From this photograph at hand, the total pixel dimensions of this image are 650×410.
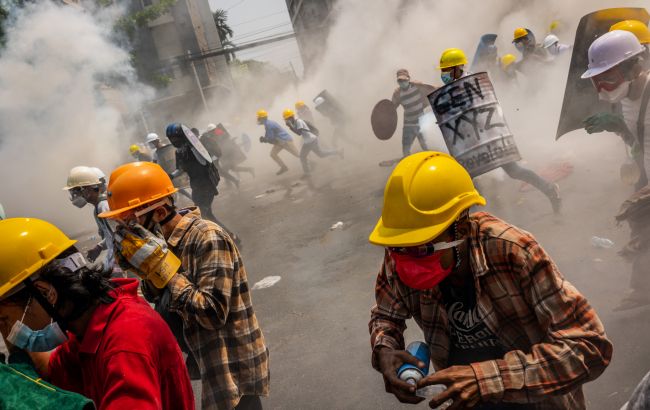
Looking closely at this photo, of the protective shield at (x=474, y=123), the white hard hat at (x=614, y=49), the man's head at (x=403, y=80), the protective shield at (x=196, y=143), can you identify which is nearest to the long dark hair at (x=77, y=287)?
the protective shield at (x=474, y=123)

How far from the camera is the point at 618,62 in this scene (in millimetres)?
2977

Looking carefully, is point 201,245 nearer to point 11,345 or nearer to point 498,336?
point 11,345

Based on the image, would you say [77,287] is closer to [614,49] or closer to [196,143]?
[614,49]

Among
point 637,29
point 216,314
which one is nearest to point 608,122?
point 637,29

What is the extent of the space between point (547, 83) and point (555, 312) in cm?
929

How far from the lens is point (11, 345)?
1596 mm

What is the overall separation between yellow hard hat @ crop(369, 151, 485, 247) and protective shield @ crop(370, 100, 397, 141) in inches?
192

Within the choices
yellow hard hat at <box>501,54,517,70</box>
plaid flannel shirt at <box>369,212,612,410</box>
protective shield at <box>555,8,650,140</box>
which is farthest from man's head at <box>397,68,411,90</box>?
plaid flannel shirt at <box>369,212,612,410</box>

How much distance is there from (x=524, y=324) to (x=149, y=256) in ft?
4.59

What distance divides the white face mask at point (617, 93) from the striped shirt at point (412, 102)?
4.98 m

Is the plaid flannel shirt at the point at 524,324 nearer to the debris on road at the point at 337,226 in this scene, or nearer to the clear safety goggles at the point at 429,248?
the clear safety goggles at the point at 429,248

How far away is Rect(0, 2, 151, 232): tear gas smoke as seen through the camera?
644 inches

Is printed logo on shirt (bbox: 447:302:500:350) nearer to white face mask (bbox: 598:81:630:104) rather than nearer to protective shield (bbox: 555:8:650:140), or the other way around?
white face mask (bbox: 598:81:630:104)

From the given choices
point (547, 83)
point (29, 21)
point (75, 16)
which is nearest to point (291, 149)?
point (547, 83)
